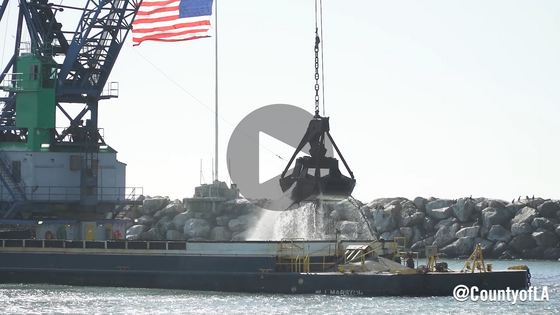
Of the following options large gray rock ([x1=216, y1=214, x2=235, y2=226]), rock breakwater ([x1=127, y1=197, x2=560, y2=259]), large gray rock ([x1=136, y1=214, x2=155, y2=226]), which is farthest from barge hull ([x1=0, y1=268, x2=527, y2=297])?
large gray rock ([x1=136, y1=214, x2=155, y2=226])

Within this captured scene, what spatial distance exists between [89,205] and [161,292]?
946 centimetres

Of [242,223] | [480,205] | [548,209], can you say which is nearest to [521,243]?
[548,209]

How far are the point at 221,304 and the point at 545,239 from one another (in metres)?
38.4

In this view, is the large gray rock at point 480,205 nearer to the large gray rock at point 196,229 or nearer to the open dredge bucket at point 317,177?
the large gray rock at point 196,229

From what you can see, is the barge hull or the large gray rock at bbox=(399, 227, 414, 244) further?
the large gray rock at bbox=(399, 227, 414, 244)

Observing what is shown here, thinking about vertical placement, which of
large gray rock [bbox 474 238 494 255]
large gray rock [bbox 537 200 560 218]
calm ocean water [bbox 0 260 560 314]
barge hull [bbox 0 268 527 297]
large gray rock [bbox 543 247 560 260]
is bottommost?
calm ocean water [bbox 0 260 560 314]

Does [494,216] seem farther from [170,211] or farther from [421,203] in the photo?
[170,211]

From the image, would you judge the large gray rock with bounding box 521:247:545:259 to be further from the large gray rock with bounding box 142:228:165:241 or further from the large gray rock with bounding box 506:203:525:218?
the large gray rock with bounding box 142:228:165:241

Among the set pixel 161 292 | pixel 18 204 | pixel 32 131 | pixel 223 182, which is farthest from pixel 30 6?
pixel 223 182

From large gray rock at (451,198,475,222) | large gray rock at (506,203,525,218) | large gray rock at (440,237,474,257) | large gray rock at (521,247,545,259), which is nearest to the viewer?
large gray rock at (521,247,545,259)

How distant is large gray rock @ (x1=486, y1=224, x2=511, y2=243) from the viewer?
261ft

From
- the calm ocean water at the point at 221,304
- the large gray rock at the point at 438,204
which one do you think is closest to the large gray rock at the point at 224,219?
the large gray rock at the point at 438,204

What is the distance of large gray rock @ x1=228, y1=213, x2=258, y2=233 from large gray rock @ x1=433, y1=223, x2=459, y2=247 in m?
13.8

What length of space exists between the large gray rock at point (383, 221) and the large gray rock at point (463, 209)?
4.80m
